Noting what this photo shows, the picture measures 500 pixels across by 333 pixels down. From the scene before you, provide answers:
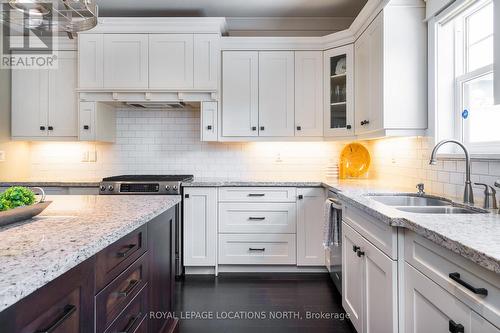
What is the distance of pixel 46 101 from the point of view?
3.32 m

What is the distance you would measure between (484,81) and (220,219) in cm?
231

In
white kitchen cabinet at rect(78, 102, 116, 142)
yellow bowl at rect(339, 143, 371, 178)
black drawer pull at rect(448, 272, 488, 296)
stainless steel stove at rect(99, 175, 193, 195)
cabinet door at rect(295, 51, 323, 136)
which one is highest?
cabinet door at rect(295, 51, 323, 136)

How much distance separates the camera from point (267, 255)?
9.96ft

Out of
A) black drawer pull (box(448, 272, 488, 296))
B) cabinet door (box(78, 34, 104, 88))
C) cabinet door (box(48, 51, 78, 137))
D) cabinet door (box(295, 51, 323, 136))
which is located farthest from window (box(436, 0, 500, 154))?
cabinet door (box(48, 51, 78, 137))

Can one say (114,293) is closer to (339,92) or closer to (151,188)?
(151,188)

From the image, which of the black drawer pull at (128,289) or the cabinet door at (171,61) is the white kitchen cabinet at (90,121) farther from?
the black drawer pull at (128,289)

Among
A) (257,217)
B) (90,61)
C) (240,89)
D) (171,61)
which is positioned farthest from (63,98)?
(257,217)

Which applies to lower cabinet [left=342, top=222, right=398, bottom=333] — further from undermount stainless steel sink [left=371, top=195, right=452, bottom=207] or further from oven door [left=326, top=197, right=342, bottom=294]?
undermount stainless steel sink [left=371, top=195, right=452, bottom=207]

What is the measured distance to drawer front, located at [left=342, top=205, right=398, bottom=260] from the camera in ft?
4.59

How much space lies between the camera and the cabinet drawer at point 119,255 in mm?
1021

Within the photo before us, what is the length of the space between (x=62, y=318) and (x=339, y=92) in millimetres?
3023

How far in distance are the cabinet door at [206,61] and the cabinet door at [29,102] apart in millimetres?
1638

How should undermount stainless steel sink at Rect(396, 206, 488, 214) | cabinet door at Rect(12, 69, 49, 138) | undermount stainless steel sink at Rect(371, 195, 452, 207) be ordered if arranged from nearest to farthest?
undermount stainless steel sink at Rect(396, 206, 488, 214), undermount stainless steel sink at Rect(371, 195, 452, 207), cabinet door at Rect(12, 69, 49, 138)

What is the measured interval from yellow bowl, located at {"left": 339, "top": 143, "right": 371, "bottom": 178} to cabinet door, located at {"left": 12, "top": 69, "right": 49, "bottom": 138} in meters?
3.27
